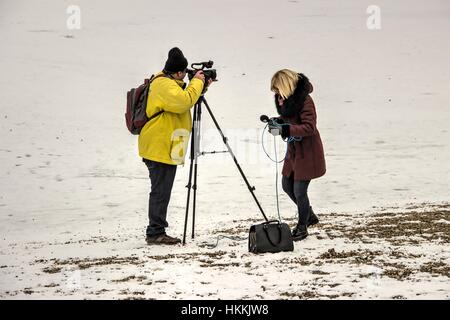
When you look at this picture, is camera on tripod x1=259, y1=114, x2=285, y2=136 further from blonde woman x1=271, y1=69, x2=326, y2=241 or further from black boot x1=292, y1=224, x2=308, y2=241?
black boot x1=292, y1=224, x2=308, y2=241

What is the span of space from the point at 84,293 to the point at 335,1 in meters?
25.6

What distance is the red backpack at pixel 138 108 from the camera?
6.99 m

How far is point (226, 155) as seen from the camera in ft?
51.5

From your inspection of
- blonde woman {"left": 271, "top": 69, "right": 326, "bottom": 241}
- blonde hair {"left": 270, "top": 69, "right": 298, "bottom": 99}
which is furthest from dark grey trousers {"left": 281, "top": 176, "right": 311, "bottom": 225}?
blonde hair {"left": 270, "top": 69, "right": 298, "bottom": 99}

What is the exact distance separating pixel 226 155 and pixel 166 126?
346 inches

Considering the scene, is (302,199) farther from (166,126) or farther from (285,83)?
(166,126)

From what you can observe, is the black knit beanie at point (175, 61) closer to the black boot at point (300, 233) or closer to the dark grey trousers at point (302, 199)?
the dark grey trousers at point (302, 199)

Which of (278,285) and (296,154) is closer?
(278,285)

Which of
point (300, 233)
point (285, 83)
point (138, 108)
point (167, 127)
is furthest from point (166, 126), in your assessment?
point (300, 233)

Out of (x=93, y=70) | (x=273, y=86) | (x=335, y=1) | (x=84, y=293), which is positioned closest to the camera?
(x=84, y=293)

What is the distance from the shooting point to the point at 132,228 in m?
9.12

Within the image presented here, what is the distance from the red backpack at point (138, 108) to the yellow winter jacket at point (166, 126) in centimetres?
4

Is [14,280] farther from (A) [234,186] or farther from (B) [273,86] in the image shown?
(A) [234,186]
